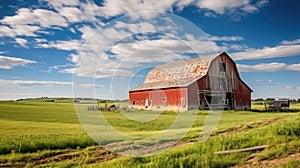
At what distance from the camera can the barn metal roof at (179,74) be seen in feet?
139

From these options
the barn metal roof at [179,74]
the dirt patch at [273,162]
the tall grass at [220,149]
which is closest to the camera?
the dirt patch at [273,162]

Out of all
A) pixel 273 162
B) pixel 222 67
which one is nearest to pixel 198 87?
pixel 222 67

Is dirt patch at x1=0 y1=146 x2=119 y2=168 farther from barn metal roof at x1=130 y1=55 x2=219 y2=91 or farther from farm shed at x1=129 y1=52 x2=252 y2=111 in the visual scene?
barn metal roof at x1=130 y1=55 x2=219 y2=91

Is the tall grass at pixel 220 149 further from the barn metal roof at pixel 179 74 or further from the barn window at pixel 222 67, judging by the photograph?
the barn window at pixel 222 67

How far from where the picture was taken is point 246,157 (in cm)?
1088

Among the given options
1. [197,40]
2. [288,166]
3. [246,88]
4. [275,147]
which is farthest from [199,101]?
[288,166]

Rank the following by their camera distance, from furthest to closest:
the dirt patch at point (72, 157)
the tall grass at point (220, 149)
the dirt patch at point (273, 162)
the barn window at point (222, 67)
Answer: the barn window at point (222, 67)
the tall grass at point (220, 149)
the dirt patch at point (273, 162)
the dirt patch at point (72, 157)

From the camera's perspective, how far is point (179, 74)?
46.0m

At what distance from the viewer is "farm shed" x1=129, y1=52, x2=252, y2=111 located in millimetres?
40156

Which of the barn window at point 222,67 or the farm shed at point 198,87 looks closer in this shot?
the farm shed at point 198,87

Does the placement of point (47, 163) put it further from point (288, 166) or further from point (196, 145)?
point (288, 166)

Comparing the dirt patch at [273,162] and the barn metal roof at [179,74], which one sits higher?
the barn metal roof at [179,74]

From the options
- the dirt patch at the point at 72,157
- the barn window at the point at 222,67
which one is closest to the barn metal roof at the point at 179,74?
the barn window at the point at 222,67

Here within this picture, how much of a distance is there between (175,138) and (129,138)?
7.31 ft
